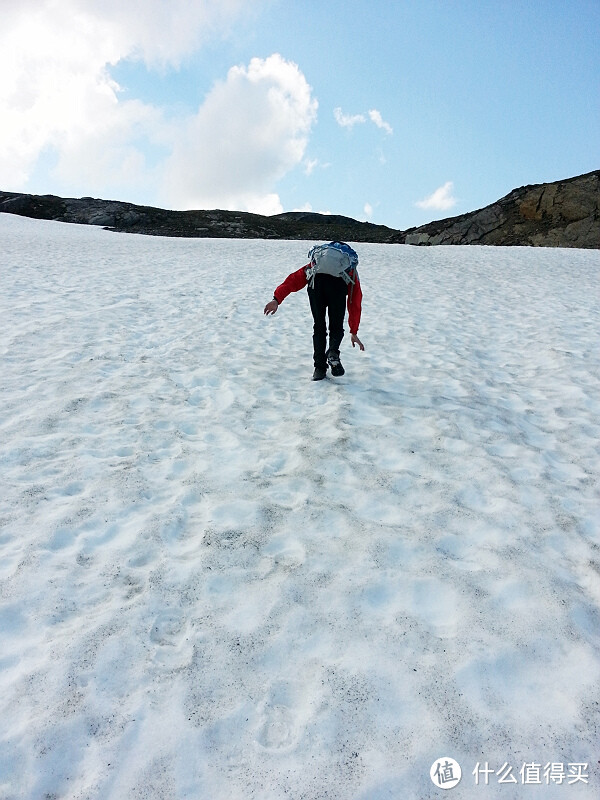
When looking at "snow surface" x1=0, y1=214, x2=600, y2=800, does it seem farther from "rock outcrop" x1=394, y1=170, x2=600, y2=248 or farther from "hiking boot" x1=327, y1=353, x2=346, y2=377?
"rock outcrop" x1=394, y1=170, x2=600, y2=248

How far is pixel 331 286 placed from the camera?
19.6ft

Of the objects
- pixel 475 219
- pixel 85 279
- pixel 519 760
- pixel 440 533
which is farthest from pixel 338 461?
pixel 475 219

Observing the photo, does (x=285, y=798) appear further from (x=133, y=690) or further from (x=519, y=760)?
(x=519, y=760)

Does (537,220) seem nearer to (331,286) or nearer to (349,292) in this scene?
(349,292)

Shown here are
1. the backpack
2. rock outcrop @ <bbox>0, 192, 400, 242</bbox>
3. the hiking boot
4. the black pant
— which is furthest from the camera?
rock outcrop @ <bbox>0, 192, 400, 242</bbox>

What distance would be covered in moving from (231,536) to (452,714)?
173 centimetres

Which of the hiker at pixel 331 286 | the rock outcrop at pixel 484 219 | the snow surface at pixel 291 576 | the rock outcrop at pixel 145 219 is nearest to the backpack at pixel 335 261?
the hiker at pixel 331 286

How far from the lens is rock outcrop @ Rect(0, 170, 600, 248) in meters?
30.3

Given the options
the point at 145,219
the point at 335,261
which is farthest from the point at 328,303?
the point at 145,219

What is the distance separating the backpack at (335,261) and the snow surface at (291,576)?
4.81ft

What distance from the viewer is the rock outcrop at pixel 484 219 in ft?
99.5

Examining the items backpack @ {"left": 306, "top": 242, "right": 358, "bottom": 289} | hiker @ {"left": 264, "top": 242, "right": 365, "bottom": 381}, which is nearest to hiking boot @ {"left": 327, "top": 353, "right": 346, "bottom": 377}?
hiker @ {"left": 264, "top": 242, "right": 365, "bottom": 381}

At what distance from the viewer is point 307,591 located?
2848mm

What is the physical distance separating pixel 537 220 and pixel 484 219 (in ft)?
12.9
